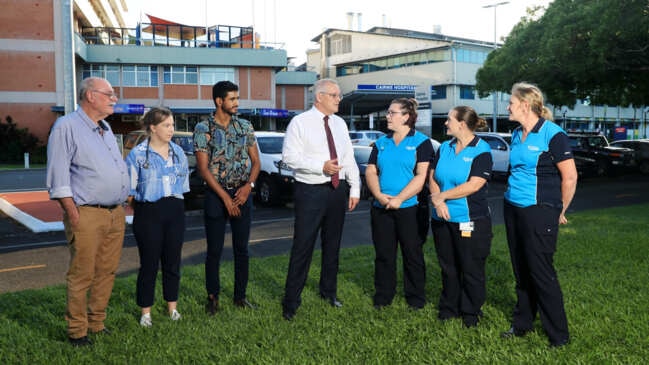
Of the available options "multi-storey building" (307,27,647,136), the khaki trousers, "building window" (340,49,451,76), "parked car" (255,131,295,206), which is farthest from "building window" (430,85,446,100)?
the khaki trousers

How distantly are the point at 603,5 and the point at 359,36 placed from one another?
145 feet

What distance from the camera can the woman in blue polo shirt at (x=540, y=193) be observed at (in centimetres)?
409

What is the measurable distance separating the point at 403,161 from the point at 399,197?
0.33 meters

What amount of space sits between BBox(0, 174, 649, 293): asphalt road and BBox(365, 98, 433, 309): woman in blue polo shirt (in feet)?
10.4

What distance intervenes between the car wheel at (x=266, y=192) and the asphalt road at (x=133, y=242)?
34 centimetres

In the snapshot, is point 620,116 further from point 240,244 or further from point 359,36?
point 240,244

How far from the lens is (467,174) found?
4617mm

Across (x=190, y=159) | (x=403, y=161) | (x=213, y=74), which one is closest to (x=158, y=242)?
(x=403, y=161)

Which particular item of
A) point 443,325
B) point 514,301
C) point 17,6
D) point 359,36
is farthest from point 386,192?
point 359,36

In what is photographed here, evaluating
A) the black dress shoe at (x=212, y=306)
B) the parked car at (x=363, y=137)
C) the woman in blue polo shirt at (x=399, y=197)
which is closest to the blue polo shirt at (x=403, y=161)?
the woman in blue polo shirt at (x=399, y=197)

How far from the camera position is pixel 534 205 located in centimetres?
411

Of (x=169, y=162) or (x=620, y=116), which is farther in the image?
(x=620, y=116)

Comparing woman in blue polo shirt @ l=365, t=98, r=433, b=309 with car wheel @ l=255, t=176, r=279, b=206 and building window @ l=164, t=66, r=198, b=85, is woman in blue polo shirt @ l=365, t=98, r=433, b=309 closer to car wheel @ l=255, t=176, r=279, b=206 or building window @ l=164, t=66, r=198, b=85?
car wheel @ l=255, t=176, r=279, b=206

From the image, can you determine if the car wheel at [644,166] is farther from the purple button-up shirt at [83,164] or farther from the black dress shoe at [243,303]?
the purple button-up shirt at [83,164]
